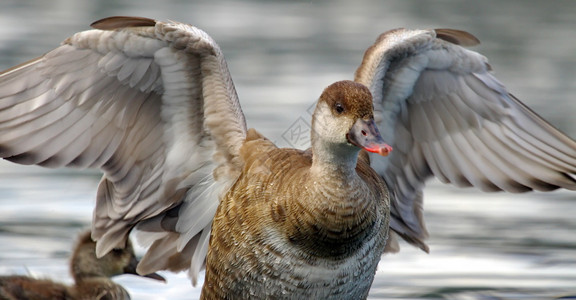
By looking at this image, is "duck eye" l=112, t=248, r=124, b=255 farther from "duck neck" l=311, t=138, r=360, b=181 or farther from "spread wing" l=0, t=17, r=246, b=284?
"duck neck" l=311, t=138, r=360, b=181

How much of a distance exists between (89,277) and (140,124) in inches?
55.3

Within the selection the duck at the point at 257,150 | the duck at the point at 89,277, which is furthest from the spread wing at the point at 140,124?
the duck at the point at 89,277

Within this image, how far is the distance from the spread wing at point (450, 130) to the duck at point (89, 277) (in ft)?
5.51

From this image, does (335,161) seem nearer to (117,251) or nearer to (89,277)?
(117,251)

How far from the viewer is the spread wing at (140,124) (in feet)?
20.3

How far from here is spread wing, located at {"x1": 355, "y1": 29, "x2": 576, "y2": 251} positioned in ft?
22.0

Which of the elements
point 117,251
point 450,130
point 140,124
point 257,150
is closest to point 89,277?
point 117,251

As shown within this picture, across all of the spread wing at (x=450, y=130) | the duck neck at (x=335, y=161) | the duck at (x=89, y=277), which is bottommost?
the duck at (x=89, y=277)

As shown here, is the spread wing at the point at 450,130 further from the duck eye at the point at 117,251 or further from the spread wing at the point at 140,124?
the duck eye at the point at 117,251

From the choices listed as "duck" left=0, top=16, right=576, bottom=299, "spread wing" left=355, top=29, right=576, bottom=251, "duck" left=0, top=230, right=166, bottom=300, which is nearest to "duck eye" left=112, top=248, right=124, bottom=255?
"duck" left=0, top=230, right=166, bottom=300

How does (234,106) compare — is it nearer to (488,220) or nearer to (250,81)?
(488,220)

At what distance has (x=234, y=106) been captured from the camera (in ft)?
21.0

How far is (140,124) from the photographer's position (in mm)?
6535

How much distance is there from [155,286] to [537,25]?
28.0 feet
